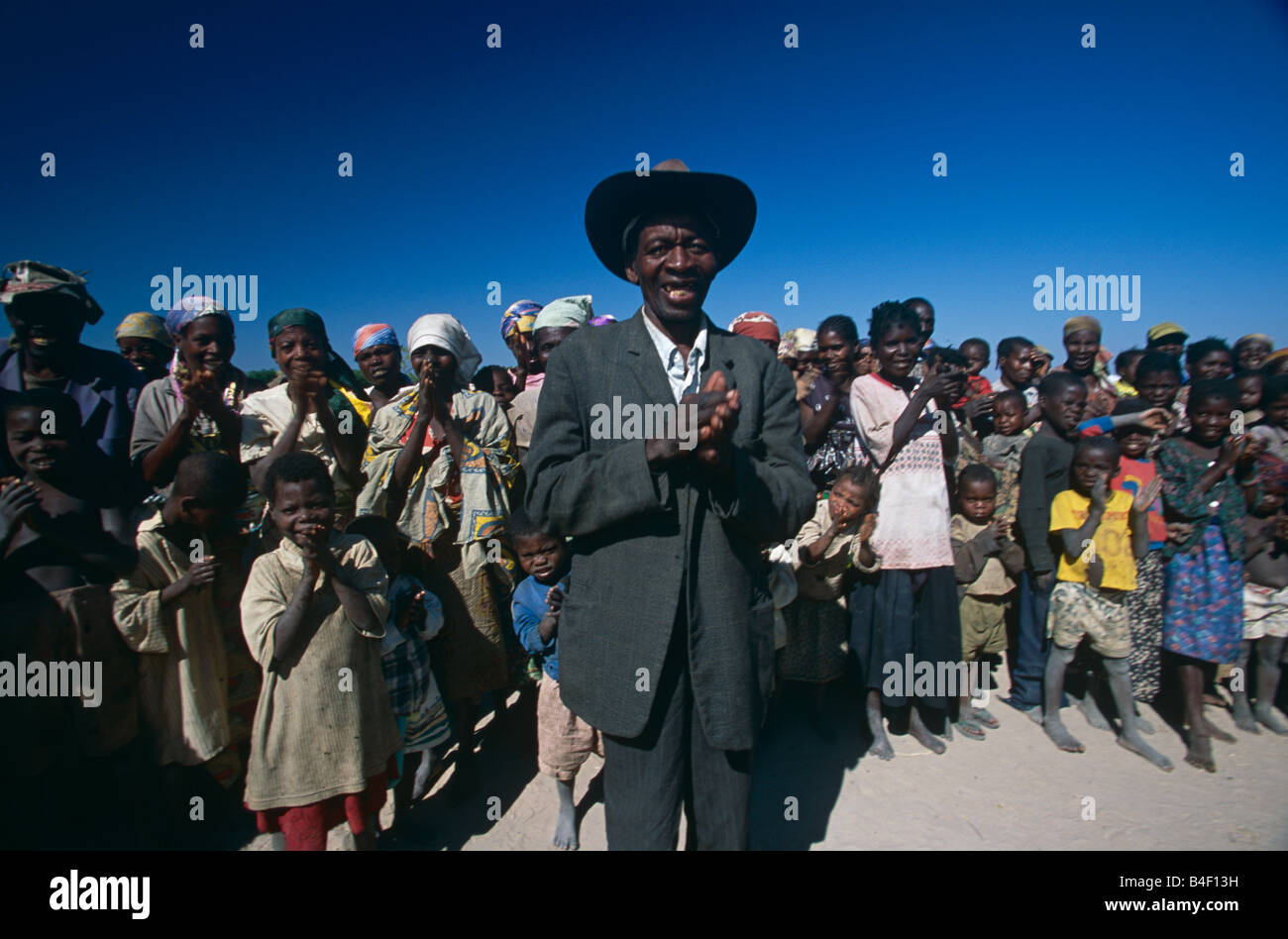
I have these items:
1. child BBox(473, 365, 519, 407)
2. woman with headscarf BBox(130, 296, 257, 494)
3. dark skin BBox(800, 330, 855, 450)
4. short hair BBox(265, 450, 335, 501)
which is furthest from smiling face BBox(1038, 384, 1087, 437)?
woman with headscarf BBox(130, 296, 257, 494)

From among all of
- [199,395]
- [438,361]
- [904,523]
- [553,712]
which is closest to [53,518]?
[199,395]

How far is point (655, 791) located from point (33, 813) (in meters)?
3.10

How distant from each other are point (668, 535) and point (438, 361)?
2.46 meters

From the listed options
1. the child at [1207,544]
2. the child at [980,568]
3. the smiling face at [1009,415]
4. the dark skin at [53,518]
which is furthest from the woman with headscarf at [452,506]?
the child at [1207,544]

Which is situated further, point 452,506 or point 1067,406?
point 1067,406

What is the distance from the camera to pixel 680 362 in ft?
6.66

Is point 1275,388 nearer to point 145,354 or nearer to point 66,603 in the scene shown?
point 66,603

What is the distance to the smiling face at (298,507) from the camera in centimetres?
251

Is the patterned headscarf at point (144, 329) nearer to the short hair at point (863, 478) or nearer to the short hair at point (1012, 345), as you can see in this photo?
the short hair at point (863, 478)

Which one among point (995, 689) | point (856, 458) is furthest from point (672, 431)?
point (995, 689)

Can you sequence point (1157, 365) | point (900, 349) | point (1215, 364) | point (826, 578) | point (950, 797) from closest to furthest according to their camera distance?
1. point (950, 797)
2. point (900, 349)
3. point (826, 578)
4. point (1157, 365)
5. point (1215, 364)

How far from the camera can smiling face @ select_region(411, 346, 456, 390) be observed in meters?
3.69

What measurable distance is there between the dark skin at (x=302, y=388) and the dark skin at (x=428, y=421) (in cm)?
36

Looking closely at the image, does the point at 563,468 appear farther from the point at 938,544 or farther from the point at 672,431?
the point at 938,544
